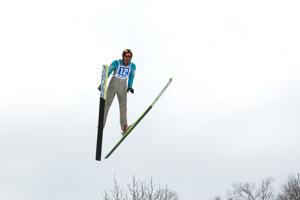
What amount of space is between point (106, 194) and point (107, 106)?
68.2 ft

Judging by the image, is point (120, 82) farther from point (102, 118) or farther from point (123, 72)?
point (102, 118)

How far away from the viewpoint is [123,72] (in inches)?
354

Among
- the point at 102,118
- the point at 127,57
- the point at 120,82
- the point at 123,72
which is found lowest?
the point at 102,118

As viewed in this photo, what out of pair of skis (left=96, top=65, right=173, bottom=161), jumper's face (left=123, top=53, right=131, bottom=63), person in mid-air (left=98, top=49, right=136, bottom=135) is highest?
jumper's face (left=123, top=53, right=131, bottom=63)

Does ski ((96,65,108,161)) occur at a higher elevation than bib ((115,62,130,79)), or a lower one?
Result: lower

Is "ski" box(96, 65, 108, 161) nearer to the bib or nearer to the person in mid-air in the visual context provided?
the person in mid-air

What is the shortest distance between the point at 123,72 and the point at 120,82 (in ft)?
1.15

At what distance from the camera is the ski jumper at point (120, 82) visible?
8.84 metres

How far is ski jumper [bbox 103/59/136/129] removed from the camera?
8.84m

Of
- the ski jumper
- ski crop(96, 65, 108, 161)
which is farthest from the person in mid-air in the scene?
ski crop(96, 65, 108, 161)

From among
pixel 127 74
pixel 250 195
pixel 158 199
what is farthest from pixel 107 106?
pixel 250 195

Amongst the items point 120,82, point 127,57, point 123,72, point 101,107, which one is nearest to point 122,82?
point 120,82

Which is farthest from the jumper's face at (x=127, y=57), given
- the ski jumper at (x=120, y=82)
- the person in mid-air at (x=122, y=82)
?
the ski jumper at (x=120, y=82)

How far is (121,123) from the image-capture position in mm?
9781
